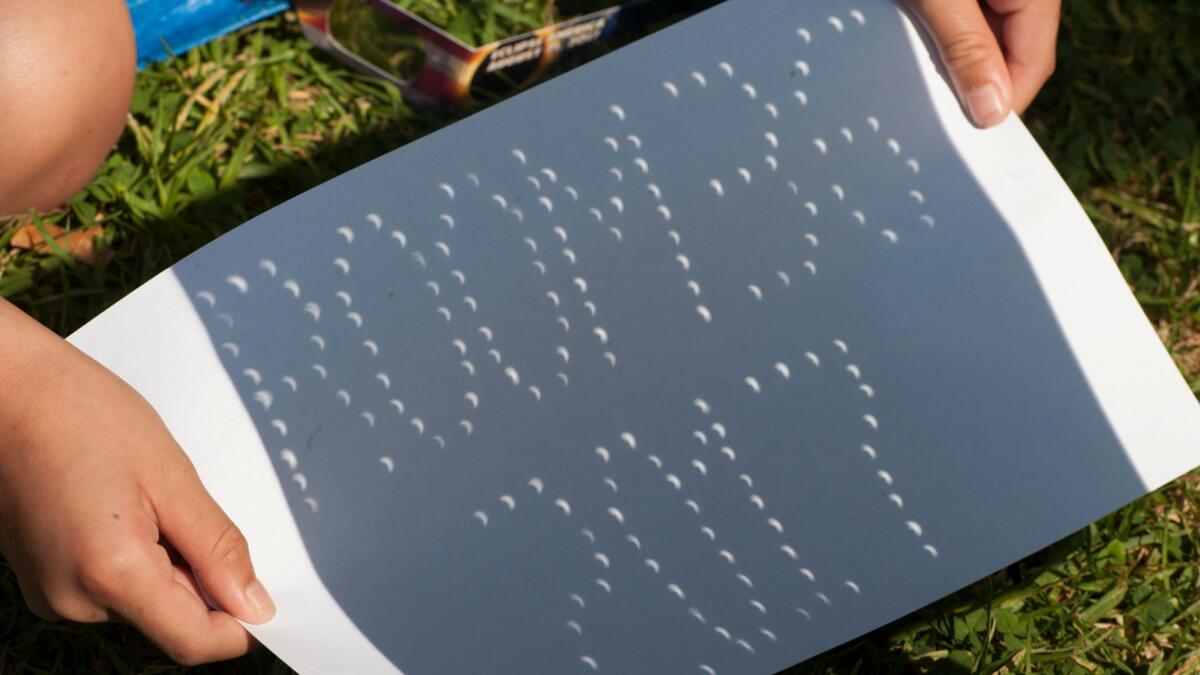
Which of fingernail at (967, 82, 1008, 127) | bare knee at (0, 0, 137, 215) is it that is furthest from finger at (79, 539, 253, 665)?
fingernail at (967, 82, 1008, 127)

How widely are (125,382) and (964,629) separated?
0.76 meters

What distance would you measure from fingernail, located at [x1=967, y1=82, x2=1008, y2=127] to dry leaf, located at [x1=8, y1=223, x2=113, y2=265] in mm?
875

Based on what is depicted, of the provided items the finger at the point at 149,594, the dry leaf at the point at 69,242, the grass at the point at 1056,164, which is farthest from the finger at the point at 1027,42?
the dry leaf at the point at 69,242

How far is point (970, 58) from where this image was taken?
92 cm

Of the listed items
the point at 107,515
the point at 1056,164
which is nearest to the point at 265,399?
the point at 107,515

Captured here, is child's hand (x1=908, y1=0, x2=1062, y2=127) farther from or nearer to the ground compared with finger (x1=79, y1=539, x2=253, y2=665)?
farther from the ground

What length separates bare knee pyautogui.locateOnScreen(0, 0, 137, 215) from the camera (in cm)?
104

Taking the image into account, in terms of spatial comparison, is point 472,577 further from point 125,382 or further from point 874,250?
point 874,250

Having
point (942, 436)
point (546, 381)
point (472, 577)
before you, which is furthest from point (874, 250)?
point (472, 577)

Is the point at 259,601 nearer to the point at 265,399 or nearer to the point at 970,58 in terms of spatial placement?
the point at 265,399

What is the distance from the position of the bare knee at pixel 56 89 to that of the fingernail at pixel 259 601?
51 cm

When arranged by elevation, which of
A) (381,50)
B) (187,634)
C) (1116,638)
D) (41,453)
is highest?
(381,50)

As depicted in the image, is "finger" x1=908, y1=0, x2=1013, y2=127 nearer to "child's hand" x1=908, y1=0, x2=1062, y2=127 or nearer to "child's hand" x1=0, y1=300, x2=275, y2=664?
"child's hand" x1=908, y1=0, x2=1062, y2=127

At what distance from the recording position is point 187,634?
78cm
